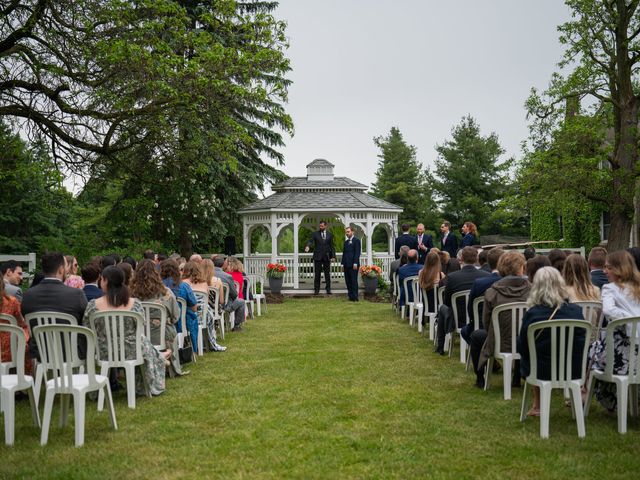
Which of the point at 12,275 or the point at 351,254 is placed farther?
the point at 351,254

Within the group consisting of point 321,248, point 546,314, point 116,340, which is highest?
point 321,248

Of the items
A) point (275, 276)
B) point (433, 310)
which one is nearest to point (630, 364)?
point (433, 310)

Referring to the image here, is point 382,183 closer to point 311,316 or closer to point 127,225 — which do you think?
point 127,225

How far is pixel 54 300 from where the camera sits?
22.1 feet

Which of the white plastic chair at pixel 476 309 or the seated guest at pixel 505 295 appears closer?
the seated guest at pixel 505 295

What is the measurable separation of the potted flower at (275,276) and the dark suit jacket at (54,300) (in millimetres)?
14452

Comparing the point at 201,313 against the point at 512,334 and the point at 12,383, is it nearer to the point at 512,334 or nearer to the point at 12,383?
the point at 12,383

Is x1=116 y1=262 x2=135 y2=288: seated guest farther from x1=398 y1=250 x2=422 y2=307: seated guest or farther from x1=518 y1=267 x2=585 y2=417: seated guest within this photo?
x1=398 y1=250 x2=422 y2=307: seated guest

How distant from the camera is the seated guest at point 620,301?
19.0 ft

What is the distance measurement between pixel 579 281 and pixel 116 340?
430 centimetres

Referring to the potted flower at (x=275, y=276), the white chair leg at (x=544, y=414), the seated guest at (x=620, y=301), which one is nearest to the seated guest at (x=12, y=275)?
the white chair leg at (x=544, y=414)

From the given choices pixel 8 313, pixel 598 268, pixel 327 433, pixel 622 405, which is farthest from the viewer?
pixel 598 268

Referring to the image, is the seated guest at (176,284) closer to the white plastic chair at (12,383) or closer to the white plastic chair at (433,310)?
the white plastic chair at (12,383)

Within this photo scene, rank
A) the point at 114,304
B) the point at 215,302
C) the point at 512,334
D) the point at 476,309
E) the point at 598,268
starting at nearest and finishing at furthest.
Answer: the point at 114,304 → the point at 512,334 → the point at 476,309 → the point at 598,268 → the point at 215,302
